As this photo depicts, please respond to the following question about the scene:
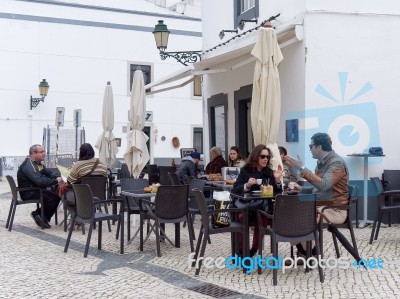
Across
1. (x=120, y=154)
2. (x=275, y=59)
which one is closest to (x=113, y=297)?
(x=275, y=59)

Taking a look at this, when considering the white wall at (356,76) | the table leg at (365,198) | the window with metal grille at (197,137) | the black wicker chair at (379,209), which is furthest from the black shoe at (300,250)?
the window with metal grille at (197,137)

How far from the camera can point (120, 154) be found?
82.8 feet

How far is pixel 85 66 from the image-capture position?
2505 cm

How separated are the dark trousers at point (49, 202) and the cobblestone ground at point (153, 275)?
1.55 meters

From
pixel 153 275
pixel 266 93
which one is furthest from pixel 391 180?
pixel 153 275

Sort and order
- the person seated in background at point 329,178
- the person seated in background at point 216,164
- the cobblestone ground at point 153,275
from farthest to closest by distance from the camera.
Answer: the person seated in background at point 216,164 < the person seated in background at point 329,178 < the cobblestone ground at point 153,275

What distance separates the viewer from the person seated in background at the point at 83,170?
943cm

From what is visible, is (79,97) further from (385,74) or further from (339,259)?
(339,259)

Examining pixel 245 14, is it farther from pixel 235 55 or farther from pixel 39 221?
pixel 39 221

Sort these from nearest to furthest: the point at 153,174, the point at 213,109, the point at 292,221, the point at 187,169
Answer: the point at 292,221 → the point at 187,169 → the point at 153,174 → the point at 213,109

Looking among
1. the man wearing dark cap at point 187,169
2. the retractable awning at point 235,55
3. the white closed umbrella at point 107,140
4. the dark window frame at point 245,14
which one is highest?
the dark window frame at point 245,14

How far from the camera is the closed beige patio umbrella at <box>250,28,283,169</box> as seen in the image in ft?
24.9

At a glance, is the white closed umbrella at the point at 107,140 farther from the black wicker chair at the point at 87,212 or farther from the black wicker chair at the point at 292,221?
the black wicker chair at the point at 292,221

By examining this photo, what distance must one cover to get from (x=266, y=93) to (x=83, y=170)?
10.9 ft
